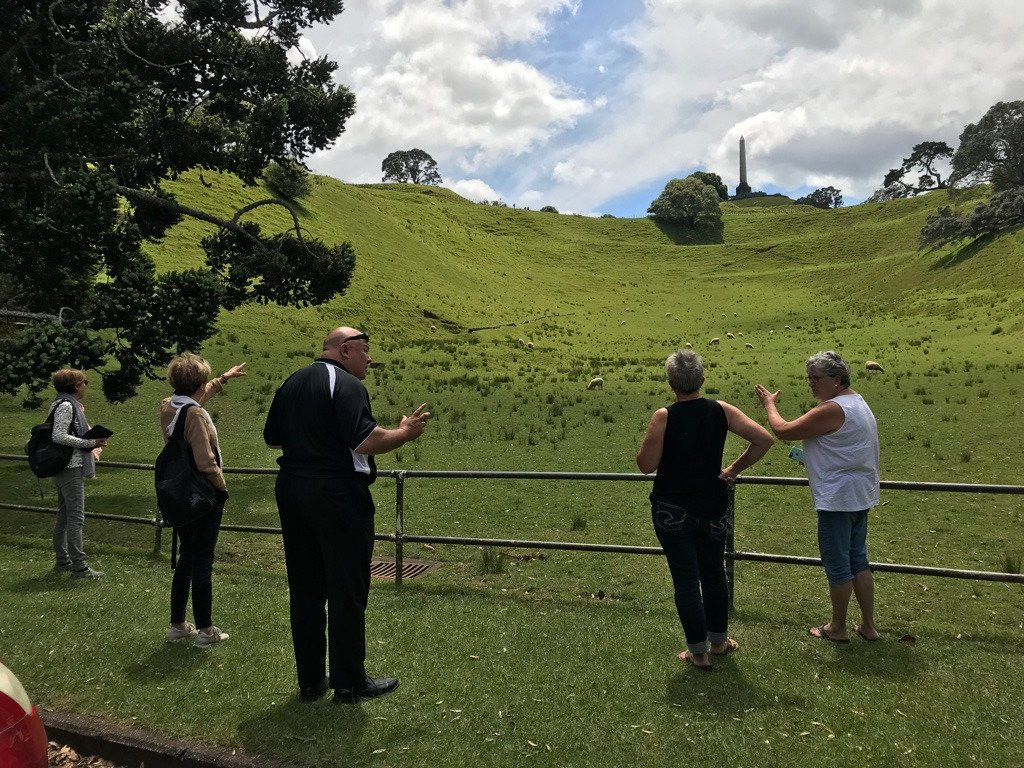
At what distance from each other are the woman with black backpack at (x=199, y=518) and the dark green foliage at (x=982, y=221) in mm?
68263

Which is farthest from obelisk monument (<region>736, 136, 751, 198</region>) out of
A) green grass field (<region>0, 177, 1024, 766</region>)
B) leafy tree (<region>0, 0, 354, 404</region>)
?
leafy tree (<region>0, 0, 354, 404</region>)

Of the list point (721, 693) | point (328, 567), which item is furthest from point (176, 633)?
point (721, 693)

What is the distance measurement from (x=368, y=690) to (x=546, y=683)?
42.7 inches

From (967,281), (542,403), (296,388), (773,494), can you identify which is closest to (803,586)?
(773,494)

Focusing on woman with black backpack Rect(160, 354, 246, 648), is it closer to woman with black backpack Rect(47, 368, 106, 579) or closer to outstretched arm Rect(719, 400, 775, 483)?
woman with black backpack Rect(47, 368, 106, 579)

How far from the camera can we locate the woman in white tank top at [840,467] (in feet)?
15.7

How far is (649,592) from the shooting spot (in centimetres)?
730

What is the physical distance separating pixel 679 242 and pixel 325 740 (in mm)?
102085

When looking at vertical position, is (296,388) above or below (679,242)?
below

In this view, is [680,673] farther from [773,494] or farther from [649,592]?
[773,494]

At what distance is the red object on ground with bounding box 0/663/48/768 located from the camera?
92.3 inches

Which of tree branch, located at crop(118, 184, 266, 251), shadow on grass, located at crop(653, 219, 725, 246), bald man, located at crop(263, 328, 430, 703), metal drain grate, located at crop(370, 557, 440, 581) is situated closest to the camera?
bald man, located at crop(263, 328, 430, 703)

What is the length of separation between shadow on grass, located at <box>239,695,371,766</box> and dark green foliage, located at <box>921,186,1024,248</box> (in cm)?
6867

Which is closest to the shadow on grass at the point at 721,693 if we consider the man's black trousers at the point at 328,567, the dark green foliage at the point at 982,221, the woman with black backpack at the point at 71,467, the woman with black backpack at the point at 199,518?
the man's black trousers at the point at 328,567
